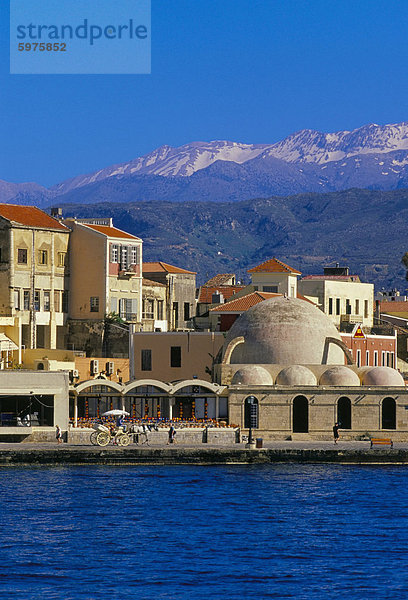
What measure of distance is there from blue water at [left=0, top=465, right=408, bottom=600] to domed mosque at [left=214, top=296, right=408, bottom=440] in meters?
7.18

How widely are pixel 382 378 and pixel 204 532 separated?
1102 inches

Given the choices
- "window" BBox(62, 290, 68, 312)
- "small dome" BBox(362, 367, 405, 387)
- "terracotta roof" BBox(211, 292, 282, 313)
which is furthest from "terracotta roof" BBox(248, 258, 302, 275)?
"small dome" BBox(362, 367, 405, 387)

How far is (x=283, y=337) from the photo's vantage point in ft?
241

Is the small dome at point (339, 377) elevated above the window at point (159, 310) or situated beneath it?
situated beneath

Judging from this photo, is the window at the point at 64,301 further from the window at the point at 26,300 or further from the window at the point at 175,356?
the window at the point at 175,356

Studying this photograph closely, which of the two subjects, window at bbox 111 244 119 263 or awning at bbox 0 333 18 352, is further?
window at bbox 111 244 119 263

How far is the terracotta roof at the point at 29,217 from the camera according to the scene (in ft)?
266

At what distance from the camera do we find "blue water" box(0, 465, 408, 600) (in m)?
37.3

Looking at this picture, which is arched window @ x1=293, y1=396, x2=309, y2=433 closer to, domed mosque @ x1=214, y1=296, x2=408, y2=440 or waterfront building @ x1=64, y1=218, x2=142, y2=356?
domed mosque @ x1=214, y1=296, x2=408, y2=440

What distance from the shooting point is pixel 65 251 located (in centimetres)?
8306

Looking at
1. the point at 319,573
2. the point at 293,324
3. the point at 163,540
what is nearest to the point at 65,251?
the point at 293,324


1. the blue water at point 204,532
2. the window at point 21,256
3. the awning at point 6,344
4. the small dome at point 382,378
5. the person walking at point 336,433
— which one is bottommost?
the blue water at point 204,532

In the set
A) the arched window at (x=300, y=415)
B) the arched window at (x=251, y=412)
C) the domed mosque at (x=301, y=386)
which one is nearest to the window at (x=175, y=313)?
the domed mosque at (x=301, y=386)

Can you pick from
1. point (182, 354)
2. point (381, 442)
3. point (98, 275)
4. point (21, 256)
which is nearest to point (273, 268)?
point (98, 275)
